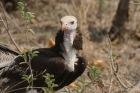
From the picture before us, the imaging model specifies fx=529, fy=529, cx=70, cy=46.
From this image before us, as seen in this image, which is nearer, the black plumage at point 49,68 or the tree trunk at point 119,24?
the black plumage at point 49,68

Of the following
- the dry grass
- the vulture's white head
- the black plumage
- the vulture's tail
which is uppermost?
the vulture's white head

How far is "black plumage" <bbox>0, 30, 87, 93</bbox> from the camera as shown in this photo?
15.9ft

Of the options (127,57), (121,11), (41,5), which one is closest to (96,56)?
(127,57)

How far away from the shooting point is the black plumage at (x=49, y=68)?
15.9 feet

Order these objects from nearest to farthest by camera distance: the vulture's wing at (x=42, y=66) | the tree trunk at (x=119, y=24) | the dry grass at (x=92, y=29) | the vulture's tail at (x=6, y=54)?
the vulture's wing at (x=42, y=66) → the vulture's tail at (x=6, y=54) → the dry grass at (x=92, y=29) → the tree trunk at (x=119, y=24)

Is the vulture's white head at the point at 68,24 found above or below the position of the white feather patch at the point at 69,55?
above

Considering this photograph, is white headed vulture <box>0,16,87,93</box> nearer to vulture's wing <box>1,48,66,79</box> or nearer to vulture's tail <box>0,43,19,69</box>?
vulture's wing <box>1,48,66,79</box>

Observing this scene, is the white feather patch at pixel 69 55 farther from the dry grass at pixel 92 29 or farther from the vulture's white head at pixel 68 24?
the dry grass at pixel 92 29

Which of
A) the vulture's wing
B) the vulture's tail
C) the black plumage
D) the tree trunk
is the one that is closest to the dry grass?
the tree trunk

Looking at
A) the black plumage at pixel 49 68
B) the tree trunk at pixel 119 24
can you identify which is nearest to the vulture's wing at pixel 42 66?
the black plumage at pixel 49 68

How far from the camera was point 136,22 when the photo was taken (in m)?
9.20

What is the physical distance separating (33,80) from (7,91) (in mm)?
291

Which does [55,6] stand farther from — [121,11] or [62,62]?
[62,62]

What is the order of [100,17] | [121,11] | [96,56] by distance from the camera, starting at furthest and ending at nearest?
[100,17], [121,11], [96,56]
